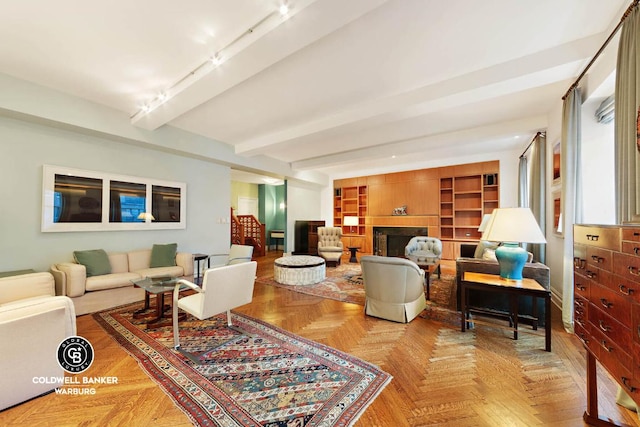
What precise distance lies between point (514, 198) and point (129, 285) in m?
8.36

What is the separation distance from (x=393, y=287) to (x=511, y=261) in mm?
1268

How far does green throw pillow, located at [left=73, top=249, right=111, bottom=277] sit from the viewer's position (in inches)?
145

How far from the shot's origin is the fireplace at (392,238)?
777 cm

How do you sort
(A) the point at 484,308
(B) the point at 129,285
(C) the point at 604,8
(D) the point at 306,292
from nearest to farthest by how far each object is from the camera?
(C) the point at 604,8 → (A) the point at 484,308 → (B) the point at 129,285 → (D) the point at 306,292

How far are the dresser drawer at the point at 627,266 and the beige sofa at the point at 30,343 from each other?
335cm

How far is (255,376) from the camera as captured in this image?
6.70ft

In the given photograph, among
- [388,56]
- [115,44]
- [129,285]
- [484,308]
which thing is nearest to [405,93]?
[388,56]

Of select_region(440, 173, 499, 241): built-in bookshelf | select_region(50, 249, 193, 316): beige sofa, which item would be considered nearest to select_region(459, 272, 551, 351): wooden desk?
select_region(50, 249, 193, 316): beige sofa

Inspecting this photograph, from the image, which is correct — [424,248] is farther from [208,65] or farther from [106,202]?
[106,202]

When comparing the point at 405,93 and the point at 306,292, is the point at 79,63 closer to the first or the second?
the point at 405,93

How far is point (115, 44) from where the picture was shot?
2465 millimetres

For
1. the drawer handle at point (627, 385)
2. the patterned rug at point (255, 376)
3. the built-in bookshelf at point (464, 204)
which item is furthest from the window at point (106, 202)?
the built-in bookshelf at point (464, 204)

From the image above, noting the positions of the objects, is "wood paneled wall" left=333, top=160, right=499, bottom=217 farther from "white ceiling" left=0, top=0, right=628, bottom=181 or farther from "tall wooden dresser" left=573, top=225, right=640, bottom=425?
"tall wooden dresser" left=573, top=225, right=640, bottom=425

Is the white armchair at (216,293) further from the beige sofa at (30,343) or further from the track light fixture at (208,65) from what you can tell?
the track light fixture at (208,65)
